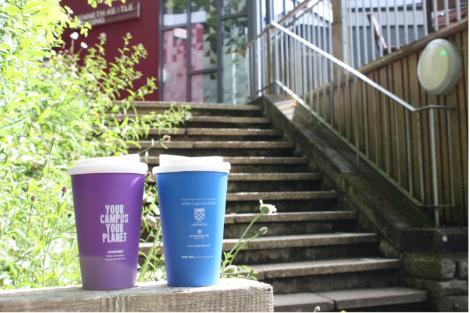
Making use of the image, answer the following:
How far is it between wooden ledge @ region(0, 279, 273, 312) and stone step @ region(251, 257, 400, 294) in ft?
6.29

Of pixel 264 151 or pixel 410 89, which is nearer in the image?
pixel 410 89

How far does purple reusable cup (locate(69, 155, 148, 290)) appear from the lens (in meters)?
1.20

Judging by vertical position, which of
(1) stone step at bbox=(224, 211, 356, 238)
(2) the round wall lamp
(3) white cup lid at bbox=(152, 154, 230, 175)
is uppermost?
(2) the round wall lamp

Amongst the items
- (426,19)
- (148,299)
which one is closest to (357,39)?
(426,19)

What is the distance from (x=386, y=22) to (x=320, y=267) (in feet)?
8.20

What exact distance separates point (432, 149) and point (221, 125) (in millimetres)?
2521

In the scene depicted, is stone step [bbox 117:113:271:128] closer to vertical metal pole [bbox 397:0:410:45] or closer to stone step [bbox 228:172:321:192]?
stone step [bbox 228:172:321:192]

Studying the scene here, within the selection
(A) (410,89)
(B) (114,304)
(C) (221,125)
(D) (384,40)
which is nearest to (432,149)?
(A) (410,89)

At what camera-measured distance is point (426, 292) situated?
314cm

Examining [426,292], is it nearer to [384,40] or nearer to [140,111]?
[384,40]

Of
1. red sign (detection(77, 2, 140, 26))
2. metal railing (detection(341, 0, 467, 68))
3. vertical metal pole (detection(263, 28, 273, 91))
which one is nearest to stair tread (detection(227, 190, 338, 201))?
metal railing (detection(341, 0, 467, 68))

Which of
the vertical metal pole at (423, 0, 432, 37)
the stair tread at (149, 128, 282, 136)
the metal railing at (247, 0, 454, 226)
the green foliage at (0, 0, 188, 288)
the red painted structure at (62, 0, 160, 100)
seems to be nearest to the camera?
the green foliage at (0, 0, 188, 288)

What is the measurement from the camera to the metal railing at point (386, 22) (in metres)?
4.00

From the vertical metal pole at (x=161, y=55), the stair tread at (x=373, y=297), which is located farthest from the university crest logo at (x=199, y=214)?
the vertical metal pole at (x=161, y=55)
